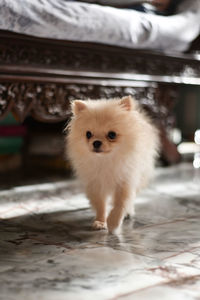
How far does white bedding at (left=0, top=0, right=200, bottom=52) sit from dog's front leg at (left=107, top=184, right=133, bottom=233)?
2.61 feet

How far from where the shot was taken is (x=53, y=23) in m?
1.89

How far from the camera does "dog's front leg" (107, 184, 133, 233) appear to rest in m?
1.53

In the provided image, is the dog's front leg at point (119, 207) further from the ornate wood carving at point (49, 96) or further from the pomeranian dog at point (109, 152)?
the ornate wood carving at point (49, 96)

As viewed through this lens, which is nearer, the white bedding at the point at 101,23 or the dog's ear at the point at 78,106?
the dog's ear at the point at 78,106

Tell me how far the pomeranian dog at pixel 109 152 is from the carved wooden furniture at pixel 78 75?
1.41 feet

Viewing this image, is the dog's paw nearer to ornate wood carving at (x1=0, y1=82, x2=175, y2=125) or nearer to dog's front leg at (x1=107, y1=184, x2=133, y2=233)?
dog's front leg at (x1=107, y1=184, x2=133, y2=233)

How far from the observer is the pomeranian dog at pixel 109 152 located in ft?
5.03

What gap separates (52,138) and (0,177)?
46 centimetres

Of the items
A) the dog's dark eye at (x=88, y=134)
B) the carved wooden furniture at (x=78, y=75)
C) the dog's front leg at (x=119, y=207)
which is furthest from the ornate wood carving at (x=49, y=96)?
the dog's front leg at (x=119, y=207)

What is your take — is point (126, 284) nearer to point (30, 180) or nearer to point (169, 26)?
point (30, 180)

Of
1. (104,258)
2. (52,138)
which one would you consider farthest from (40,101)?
(104,258)

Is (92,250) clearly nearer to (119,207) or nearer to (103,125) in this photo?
(119,207)

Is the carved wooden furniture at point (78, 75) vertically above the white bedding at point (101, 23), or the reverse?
the white bedding at point (101, 23)

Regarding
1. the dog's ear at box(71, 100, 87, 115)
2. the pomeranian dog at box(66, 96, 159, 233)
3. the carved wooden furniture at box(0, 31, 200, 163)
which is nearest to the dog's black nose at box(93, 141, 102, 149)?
the pomeranian dog at box(66, 96, 159, 233)
